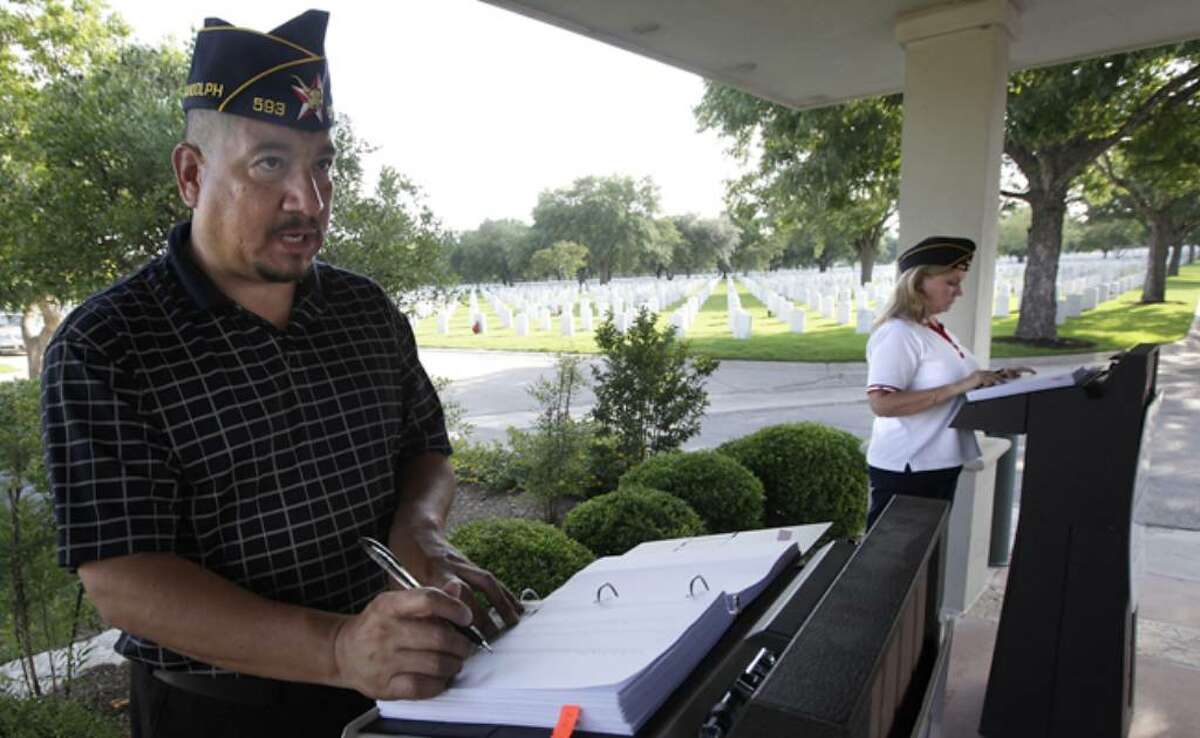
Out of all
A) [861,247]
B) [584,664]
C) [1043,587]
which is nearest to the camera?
[584,664]

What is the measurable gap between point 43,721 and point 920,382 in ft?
11.5

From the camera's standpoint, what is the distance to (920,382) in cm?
325

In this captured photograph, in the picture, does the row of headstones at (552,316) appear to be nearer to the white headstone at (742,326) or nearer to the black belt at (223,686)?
the white headstone at (742,326)

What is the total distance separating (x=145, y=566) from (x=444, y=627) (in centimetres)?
48

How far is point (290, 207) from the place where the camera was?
119cm

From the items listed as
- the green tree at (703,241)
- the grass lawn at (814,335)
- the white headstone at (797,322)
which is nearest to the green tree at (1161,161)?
the grass lawn at (814,335)

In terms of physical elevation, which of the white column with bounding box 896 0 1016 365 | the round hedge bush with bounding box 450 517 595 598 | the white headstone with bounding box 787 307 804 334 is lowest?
the round hedge bush with bounding box 450 517 595 598

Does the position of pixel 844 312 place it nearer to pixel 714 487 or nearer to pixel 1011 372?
pixel 714 487

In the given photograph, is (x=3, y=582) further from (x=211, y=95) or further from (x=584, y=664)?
(x=584, y=664)

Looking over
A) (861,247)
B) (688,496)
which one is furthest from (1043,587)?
(861,247)

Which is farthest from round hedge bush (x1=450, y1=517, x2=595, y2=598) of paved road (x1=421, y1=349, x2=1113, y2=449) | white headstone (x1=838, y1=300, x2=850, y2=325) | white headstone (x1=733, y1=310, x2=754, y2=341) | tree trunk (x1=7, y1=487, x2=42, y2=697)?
white headstone (x1=838, y1=300, x2=850, y2=325)

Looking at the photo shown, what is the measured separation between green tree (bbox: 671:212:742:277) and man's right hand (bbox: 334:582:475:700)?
2159 inches

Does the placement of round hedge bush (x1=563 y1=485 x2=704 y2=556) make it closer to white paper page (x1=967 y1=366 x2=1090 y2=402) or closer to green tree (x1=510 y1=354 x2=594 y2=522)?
green tree (x1=510 y1=354 x2=594 y2=522)

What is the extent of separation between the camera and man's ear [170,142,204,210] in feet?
3.91
